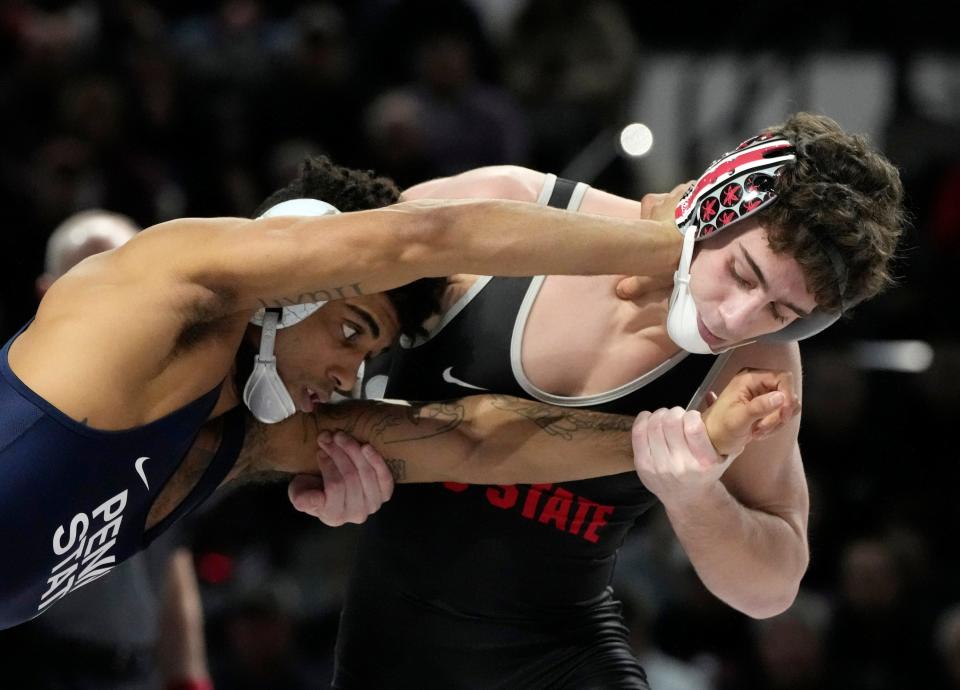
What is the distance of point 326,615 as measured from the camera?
5855 millimetres

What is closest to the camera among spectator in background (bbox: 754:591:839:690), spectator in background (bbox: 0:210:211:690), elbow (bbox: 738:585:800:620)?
elbow (bbox: 738:585:800:620)

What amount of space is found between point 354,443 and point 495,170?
71cm

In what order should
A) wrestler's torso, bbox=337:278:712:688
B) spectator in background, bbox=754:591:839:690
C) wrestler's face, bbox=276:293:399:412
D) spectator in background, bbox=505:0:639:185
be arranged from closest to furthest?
wrestler's face, bbox=276:293:399:412
wrestler's torso, bbox=337:278:712:688
spectator in background, bbox=754:591:839:690
spectator in background, bbox=505:0:639:185

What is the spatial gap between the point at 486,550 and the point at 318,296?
2.77 feet

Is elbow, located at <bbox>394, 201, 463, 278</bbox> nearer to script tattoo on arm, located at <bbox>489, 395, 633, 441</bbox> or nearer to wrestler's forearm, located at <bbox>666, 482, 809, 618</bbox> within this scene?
script tattoo on arm, located at <bbox>489, 395, 633, 441</bbox>

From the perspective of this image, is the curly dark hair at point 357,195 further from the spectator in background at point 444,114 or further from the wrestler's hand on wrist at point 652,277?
the spectator in background at point 444,114

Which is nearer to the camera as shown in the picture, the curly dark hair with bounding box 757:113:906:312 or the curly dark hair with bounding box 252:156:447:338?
the curly dark hair with bounding box 757:113:906:312

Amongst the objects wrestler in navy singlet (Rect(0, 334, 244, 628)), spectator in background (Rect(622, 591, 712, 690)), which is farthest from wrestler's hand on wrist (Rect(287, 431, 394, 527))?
spectator in background (Rect(622, 591, 712, 690))

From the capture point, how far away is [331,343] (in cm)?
327

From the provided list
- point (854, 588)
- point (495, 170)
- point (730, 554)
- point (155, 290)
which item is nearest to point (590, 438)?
point (730, 554)

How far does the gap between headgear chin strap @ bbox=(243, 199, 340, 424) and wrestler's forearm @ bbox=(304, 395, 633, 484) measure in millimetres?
187

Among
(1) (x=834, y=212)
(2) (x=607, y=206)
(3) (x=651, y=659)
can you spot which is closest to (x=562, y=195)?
(2) (x=607, y=206)

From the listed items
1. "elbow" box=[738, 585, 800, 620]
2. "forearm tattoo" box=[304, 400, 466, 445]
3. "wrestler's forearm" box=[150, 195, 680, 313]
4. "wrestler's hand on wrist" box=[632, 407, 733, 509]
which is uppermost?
"wrestler's forearm" box=[150, 195, 680, 313]

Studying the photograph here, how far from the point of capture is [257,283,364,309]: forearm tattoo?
117 inches
